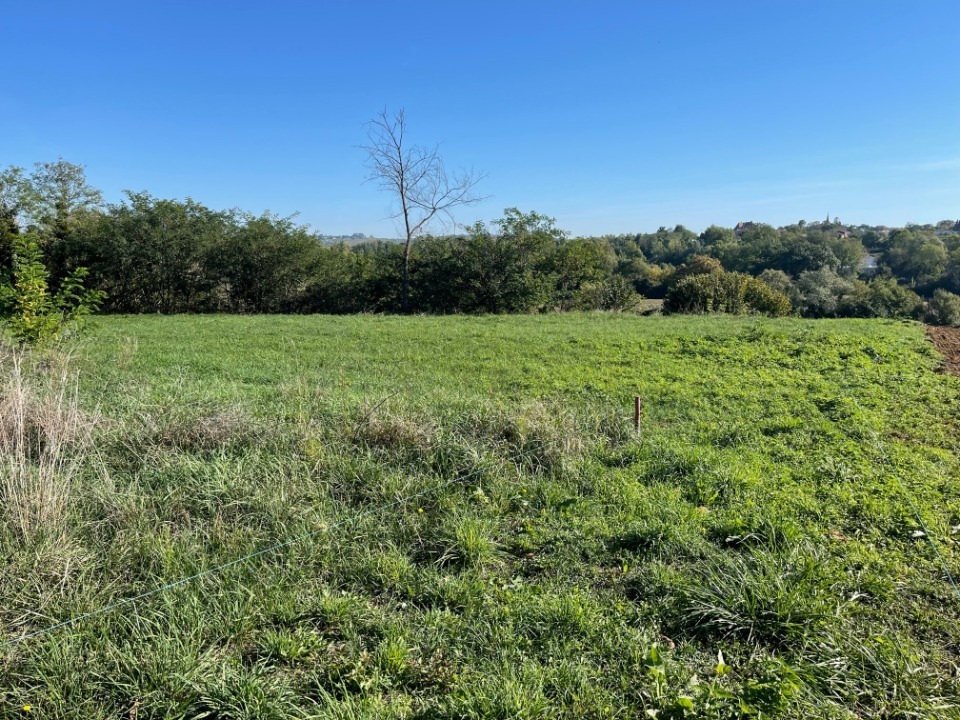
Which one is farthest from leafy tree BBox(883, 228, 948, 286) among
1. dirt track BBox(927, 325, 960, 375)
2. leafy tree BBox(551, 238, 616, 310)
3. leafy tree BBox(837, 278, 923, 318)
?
dirt track BBox(927, 325, 960, 375)

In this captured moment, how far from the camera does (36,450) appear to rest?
4184mm

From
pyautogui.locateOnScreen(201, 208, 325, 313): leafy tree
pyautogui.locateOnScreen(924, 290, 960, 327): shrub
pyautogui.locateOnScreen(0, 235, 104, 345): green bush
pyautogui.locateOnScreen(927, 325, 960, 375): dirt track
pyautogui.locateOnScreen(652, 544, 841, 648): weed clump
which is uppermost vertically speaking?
pyautogui.locateOnScreen(201, 208, 325, 313): leafy tree

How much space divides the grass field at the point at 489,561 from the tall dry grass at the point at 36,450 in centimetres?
6

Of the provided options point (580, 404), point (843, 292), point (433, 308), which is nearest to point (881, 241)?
point (843, 292)

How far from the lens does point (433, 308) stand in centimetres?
2105

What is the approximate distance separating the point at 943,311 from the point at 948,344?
804 centimetres

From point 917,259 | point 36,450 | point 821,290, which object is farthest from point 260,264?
point 917,259

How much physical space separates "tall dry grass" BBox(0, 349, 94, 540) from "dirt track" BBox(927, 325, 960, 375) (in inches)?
414

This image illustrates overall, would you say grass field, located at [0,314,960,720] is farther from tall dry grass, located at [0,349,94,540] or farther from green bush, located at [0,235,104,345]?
green bush, located at [0,235,104,345]

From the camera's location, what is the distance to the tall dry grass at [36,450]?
3100 mm

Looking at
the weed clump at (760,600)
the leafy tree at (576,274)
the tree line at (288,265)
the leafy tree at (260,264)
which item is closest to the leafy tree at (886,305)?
the tree line at (288,265)

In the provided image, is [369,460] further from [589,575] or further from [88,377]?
[88,377]

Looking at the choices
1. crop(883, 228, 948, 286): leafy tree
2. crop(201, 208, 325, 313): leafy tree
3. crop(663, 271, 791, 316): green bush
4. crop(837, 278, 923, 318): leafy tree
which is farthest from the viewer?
crop(883, 228, 948, 286): leafy tree

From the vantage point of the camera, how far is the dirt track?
26.7 ft
